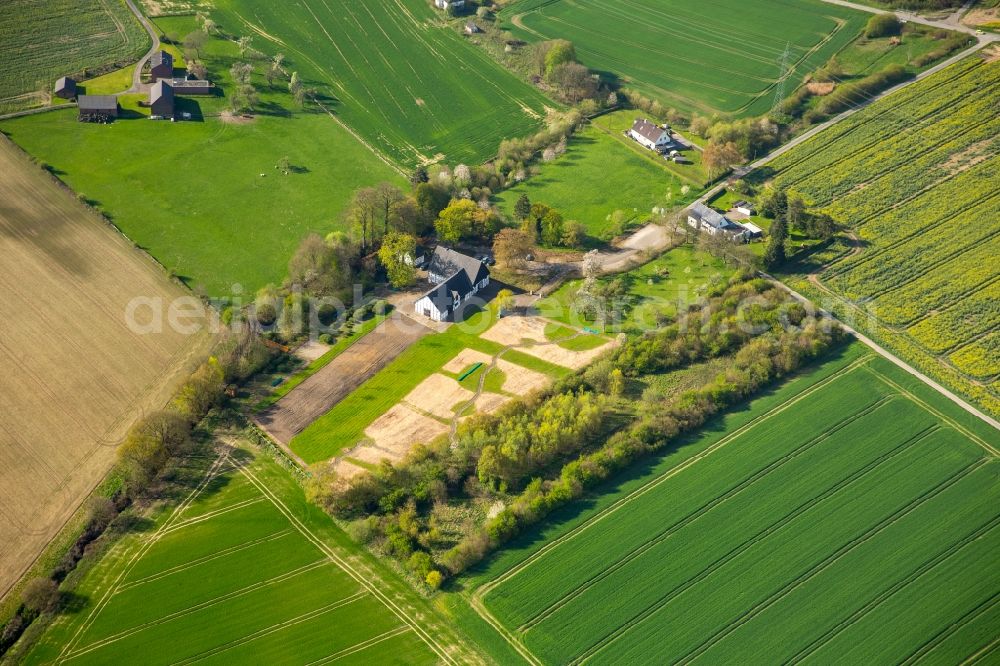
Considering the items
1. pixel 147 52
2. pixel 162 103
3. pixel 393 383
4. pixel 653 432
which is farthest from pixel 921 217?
pixel 147 52

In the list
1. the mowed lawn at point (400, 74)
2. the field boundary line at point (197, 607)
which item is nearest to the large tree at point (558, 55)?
the mowed lawn at point (400, 74)

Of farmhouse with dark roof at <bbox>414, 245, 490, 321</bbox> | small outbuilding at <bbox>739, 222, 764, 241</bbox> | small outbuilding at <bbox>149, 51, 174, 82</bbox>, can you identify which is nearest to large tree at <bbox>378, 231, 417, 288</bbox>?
farmhouse with dark roof at <bbox>414, 245, 490, 321</bbox>

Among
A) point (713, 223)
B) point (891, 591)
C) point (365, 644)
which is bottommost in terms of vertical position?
point (365, 644)

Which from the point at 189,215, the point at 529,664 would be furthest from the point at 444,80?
the point at 529,664

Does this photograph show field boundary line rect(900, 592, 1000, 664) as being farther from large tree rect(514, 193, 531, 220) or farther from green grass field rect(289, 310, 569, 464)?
large tree rect(514, 193, 531, 220)

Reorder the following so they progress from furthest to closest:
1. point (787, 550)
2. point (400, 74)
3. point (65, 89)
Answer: point (400, 74), point (65, 89), point (787, 550)

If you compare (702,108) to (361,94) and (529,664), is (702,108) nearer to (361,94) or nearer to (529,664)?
(361,94)

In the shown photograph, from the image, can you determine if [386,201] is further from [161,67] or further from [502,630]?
[502,630]

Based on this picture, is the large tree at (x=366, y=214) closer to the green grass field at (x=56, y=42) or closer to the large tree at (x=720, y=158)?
the large tree at (x=720, y=158)
